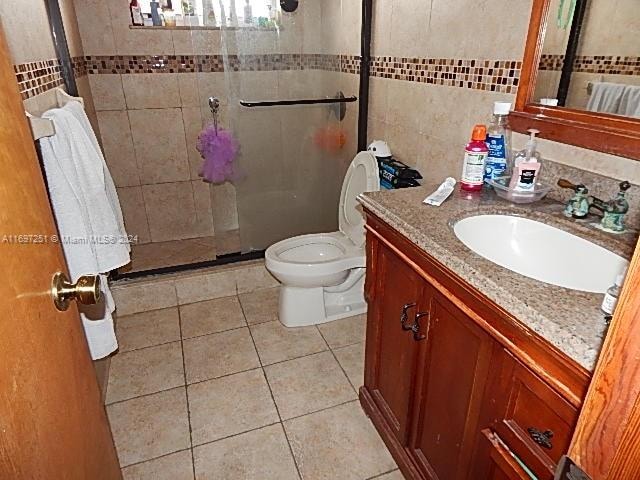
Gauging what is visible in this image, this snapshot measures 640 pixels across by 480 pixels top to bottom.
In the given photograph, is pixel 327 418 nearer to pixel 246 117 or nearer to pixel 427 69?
pixel 427 69

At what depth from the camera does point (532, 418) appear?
31.1 inches

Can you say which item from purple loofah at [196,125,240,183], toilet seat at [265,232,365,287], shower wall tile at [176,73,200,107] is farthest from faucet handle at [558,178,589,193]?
shower wall tile at [176,73,200,107]

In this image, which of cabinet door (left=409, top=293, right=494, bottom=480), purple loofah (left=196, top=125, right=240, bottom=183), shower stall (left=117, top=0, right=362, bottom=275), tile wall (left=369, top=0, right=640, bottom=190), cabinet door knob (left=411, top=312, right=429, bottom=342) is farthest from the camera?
purple loofah (left=196, top=125, right=240, bottom=183)

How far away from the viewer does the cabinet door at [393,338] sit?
121cm

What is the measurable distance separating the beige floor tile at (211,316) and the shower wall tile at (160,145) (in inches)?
39.9

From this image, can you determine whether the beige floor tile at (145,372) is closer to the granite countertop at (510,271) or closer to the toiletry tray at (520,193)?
the granite countertop at (510,271)

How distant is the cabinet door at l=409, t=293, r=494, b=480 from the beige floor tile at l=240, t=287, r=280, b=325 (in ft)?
3.91

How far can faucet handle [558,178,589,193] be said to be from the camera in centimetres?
115

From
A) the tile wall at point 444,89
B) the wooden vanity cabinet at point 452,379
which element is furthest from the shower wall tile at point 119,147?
the wooden vanity cabinet at point 452,379

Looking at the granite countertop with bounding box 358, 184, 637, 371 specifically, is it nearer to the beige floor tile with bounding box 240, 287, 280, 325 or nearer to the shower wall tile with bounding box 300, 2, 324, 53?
the beige floor tile with bounding box 240, 287, 280, 325

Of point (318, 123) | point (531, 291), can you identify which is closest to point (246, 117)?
point (318, 123)

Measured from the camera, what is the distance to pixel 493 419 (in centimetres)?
90

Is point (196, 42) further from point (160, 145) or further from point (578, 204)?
point (578, 204)

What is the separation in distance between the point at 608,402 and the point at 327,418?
140cm
